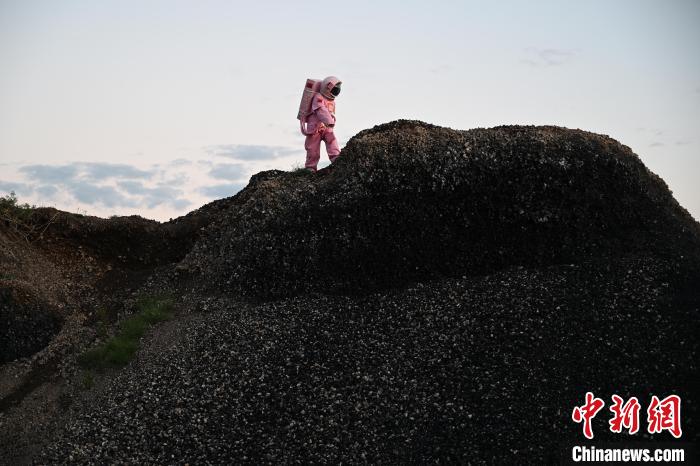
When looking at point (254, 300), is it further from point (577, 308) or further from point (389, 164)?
point (577, 308)

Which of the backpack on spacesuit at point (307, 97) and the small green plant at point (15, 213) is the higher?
the backpack on spacesuit at point (307, 97)

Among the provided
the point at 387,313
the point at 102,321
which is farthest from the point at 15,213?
the point at 387,313

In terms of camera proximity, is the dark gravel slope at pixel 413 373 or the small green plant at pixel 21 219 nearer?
the dark gravel slope at pixel 413 373

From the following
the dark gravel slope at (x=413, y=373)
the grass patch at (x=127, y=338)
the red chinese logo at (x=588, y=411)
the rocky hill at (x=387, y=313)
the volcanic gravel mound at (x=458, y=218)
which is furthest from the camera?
the volcanic gravel mound at (x=458, y=218)

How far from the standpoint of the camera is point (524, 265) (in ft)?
53.8

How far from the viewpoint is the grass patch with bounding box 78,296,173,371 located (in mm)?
15906

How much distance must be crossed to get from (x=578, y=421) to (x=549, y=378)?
0.98 m

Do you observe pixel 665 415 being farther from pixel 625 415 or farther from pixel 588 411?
pixel 588 411

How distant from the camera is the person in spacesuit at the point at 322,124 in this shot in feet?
62.1

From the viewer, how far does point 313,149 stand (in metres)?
19.4

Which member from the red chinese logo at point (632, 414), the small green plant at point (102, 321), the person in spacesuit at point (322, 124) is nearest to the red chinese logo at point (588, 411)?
the red chinese logo at point (632, 414)

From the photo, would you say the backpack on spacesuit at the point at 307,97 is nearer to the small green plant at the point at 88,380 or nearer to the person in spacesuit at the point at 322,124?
the person in spacesuit at the point at 322,124

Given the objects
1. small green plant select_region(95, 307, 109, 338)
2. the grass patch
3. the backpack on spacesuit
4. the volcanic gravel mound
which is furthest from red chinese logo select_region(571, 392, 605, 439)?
small green plant select_region(95, 307, 109, 338)

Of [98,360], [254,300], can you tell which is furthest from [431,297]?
[98,360]
